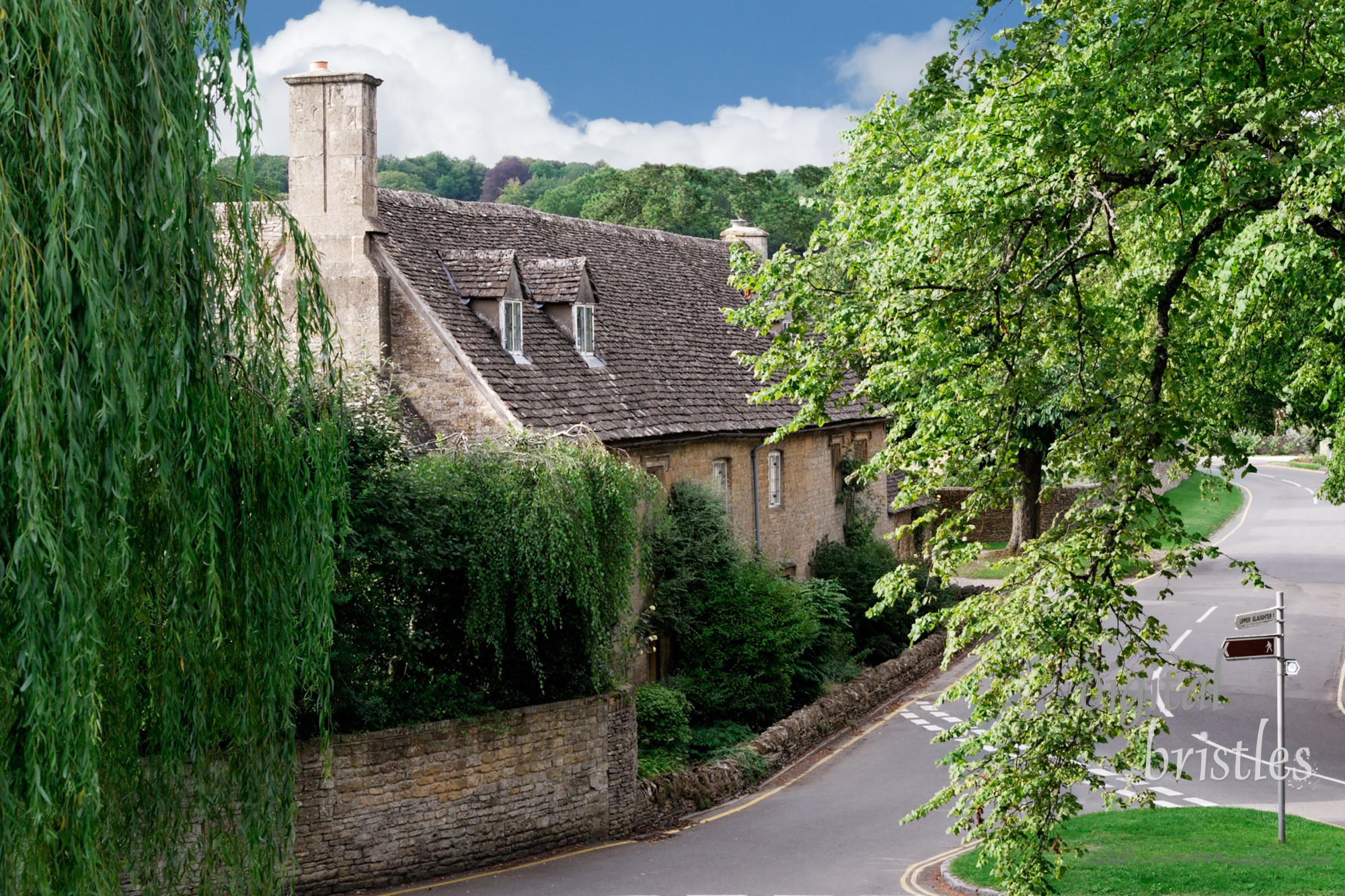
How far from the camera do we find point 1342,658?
93.3 feet

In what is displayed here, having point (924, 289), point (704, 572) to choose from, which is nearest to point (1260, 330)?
point (924, 289)

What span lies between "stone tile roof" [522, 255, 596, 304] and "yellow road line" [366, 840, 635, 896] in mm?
10938

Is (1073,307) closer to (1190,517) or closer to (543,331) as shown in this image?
(543,331)

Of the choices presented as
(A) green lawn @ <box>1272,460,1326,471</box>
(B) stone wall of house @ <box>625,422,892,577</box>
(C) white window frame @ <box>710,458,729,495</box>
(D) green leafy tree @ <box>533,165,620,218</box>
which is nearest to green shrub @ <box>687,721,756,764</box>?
(B) stone wall of house @ <box>625,422,892,577</box>

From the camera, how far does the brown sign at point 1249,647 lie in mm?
14375

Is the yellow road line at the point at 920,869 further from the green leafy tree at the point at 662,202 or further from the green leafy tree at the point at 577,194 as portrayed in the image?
the green leafy tree at the point at 577,194

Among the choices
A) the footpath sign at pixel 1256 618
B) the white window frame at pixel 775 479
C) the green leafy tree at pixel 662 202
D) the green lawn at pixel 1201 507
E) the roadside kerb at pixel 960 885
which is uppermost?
the green leafy tree at pixel 662 202

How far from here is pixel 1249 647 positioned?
1446 cm

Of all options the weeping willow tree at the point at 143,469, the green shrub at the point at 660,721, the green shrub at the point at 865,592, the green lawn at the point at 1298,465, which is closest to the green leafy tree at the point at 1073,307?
the weeping willow tree at the point at 143,469

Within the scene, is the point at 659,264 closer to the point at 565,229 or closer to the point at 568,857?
the point at 565,229

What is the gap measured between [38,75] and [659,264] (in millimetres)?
26216

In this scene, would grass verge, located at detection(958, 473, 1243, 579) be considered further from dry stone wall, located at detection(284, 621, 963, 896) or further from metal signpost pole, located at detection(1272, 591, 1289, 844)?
metal signpost pole, located at detection(1272, 591, 1289, 844)

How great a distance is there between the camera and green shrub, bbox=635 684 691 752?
819 inches

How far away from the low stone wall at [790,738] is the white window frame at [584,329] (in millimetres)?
8323
